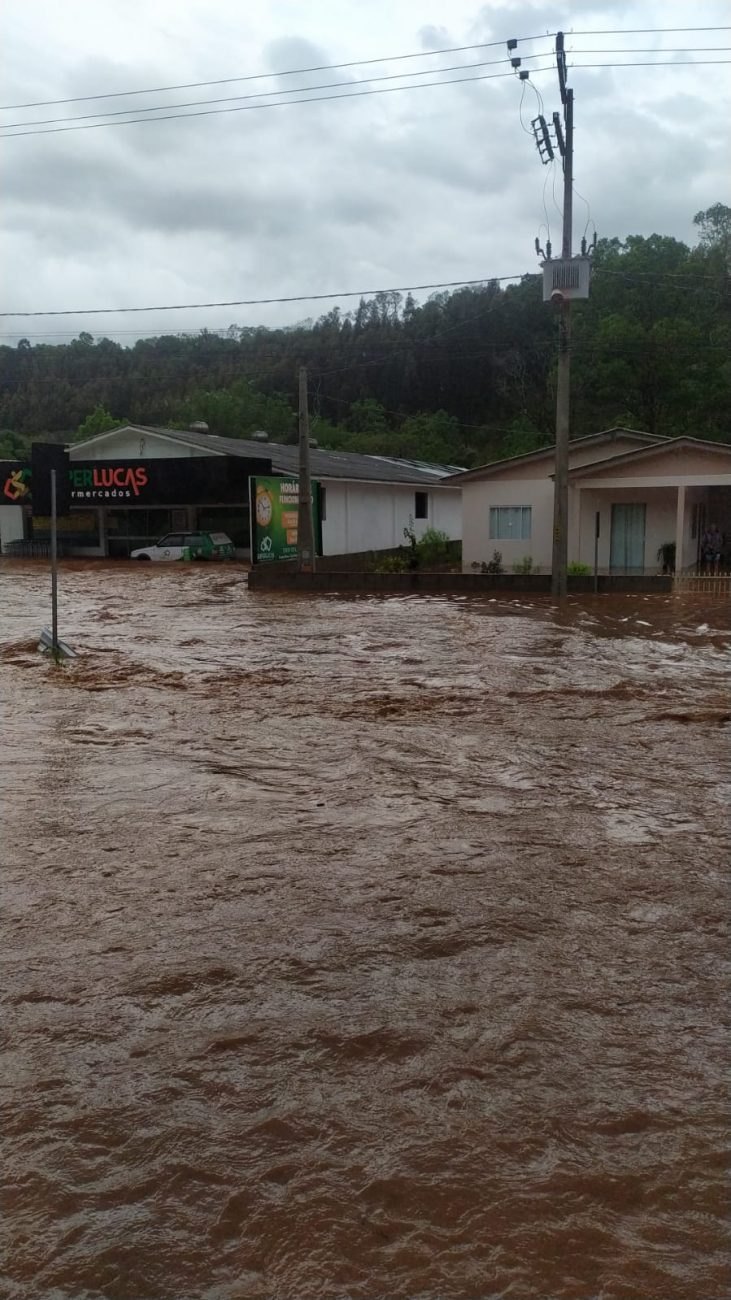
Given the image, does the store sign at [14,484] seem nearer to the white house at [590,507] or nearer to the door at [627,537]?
the white house at [590,507]

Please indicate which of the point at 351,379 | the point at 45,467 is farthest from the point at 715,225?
the point at 45,467

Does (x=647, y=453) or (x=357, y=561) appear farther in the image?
(x=357, y=561)

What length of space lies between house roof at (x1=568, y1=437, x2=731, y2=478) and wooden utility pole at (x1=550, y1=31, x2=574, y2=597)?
3783mm

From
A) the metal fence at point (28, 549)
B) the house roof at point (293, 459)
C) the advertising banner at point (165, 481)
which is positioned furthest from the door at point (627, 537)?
the metal fence at point (28, 549)

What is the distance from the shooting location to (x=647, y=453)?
89.1 feet

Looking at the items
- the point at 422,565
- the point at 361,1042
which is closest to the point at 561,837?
the point at 361,1042

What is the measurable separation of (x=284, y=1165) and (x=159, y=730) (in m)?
7.19

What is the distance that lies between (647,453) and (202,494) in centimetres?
1754

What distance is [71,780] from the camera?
8453 mm

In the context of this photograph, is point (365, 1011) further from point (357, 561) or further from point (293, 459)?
point (293, 459)

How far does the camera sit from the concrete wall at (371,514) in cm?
3825

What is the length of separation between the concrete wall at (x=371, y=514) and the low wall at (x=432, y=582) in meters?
9.13

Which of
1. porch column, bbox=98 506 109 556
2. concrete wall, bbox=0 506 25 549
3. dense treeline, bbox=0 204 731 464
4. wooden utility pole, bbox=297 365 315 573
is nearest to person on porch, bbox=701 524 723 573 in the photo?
wooden utility pole, bbox=297 365 315 573

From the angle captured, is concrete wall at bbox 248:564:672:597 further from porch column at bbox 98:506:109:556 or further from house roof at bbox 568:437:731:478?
porch column at bbox 98:506:109:556
